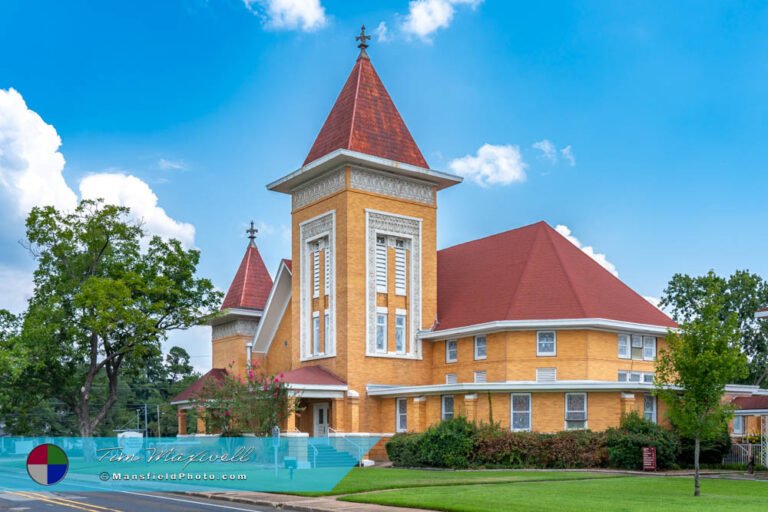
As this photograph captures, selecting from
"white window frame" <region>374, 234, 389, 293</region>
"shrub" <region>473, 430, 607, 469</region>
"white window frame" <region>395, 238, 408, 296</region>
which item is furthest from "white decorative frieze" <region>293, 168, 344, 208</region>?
"shrub" <region>473, 430, 607, 469</region>

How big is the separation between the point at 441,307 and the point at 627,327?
33.4 ft

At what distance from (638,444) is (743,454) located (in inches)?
229

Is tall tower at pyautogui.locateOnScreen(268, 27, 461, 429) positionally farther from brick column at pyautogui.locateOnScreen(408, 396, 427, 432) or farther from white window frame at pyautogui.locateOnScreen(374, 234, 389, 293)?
brick column at pyautogui.locateOnScreen(408, 396, 427, 432)

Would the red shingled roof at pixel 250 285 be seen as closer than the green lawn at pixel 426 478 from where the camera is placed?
No

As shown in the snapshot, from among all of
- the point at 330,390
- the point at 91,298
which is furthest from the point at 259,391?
the point at 91,298

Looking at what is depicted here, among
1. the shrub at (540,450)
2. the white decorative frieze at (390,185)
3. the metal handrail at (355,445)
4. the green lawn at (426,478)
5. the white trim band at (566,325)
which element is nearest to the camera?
the green lawn at (426,478)

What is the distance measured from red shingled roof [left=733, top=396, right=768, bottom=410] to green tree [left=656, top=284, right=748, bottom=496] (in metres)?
12.3

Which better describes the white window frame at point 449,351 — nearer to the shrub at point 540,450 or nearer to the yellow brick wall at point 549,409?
the yellow brick wall at point 549,409

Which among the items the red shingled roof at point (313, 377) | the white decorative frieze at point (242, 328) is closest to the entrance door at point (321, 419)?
the red shingled roof at point (313, 377)

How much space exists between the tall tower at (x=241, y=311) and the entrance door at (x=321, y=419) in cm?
902

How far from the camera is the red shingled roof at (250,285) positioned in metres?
55.8

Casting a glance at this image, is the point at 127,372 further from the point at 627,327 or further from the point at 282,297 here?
the point at 627,327

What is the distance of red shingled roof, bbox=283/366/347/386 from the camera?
4122cm

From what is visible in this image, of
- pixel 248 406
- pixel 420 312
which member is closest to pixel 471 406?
pixel 420 312
